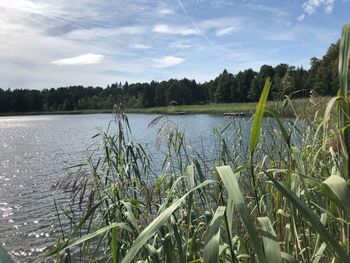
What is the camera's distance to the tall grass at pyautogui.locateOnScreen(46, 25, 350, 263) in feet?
3.96

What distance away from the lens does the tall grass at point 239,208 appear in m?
1.21

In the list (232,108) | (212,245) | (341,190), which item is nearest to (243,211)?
(212,245)

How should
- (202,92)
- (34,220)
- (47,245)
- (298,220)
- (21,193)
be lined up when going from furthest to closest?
(202,92)
(21,193)
(34,220)
(47,245)
(298,220)

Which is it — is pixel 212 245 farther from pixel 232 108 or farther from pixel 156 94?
pixel 156 94

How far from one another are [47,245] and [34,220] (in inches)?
78.6

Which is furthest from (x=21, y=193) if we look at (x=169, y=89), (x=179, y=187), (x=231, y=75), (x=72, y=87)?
(x=72, y=87)

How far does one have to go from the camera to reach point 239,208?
1.20m

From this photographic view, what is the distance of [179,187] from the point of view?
158 inches

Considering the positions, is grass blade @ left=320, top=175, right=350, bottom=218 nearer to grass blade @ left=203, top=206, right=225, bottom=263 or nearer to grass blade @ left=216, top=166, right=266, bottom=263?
grass blade @ left=216, top=166, right=266, bottom=263

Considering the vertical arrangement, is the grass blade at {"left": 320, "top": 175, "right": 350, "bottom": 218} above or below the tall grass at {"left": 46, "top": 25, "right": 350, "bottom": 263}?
above

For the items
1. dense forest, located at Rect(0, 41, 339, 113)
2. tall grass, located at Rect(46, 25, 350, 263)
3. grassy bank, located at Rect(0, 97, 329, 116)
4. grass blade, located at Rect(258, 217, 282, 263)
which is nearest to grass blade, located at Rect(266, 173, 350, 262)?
tall grass, located at Rect(46, 25, 350, 263)

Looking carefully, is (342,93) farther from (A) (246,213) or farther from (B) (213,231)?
(B) (213,231)

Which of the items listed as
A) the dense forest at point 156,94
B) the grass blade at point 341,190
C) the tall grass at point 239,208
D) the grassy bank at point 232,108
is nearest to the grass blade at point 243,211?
the tall grass at point 239,208

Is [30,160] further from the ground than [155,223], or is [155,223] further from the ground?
[155,223]
